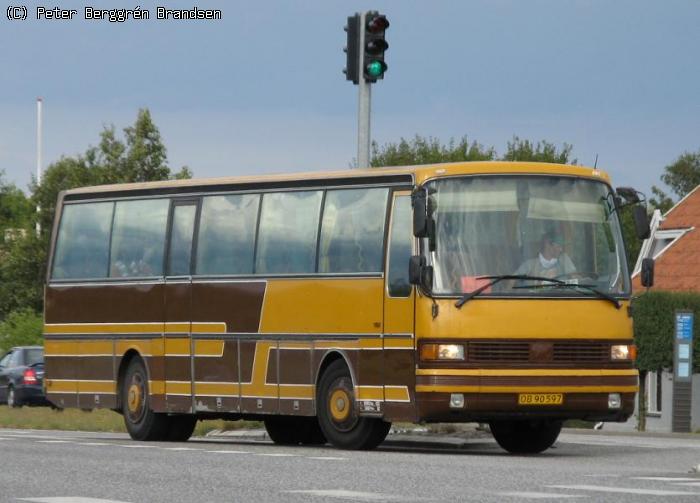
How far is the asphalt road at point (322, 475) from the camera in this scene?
43.4 ft

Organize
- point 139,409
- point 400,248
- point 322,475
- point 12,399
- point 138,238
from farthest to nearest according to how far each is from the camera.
Answer: point 12,399
point 138,238
point 139,409
point 400,248
point 322,475

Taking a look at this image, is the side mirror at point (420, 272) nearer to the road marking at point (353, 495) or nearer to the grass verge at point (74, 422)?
the road marking at point (353, 495)

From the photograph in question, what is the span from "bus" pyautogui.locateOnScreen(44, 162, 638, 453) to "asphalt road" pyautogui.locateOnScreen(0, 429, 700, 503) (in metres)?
0.75

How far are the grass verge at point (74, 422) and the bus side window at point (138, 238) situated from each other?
442cm

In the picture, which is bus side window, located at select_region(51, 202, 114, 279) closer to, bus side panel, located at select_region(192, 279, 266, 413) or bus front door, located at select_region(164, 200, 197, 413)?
bus front door, located at select_region(164, 200, 197, 413)

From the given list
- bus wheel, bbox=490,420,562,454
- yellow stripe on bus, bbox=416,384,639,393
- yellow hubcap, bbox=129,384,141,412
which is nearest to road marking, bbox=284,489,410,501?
yellow stripe on bus, bbox=416,384,639,393

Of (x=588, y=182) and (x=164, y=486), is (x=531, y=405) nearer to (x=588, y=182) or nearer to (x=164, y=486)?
(x=588, y=182)

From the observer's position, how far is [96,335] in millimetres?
26438

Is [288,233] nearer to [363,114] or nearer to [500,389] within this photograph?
[363,114]

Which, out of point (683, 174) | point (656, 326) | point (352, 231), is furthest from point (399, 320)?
point (683, 174)

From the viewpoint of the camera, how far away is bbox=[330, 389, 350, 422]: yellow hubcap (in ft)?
70.4

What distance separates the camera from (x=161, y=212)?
25578 mm

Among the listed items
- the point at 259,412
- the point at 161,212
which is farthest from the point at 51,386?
the point at 259,412

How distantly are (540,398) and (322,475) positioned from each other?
521 centimetres
